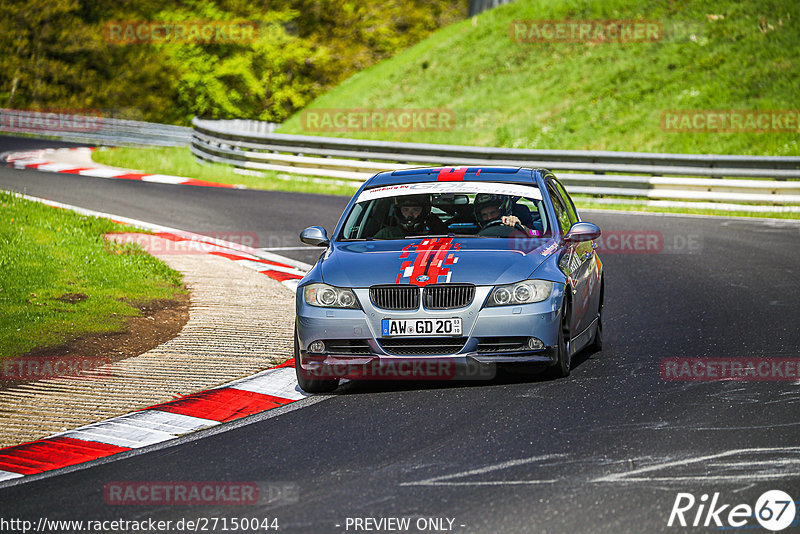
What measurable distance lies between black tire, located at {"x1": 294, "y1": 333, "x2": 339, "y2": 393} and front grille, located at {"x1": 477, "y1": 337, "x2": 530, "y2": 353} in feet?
3.70

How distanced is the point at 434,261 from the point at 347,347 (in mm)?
850

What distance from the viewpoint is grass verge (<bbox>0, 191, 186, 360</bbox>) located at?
10156 mm

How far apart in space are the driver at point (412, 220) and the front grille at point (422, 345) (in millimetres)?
1309

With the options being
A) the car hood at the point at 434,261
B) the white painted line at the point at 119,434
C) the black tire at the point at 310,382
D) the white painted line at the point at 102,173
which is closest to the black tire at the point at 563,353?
the car hood at the point at 434,261

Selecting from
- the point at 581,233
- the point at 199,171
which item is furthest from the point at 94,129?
the point at 581,233

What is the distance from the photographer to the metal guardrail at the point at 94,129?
4159 cm

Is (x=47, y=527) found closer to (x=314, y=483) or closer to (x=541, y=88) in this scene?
(x=314, y=483)

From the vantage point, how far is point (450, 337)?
7.57 metres

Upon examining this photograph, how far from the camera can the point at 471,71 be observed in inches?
1496

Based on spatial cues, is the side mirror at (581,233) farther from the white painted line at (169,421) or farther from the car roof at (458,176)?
the white painted line at (169,421)

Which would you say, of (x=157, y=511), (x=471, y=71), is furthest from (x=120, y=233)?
(x=471, y=71)

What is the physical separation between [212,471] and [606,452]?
212 centimetres

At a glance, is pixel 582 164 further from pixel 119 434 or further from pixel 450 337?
pixel 119 434

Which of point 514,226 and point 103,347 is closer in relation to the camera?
point 514,226
